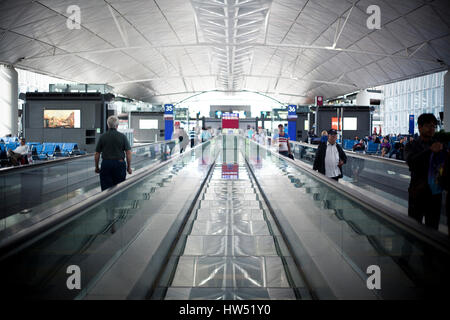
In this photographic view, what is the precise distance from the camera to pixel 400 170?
26.8 feet

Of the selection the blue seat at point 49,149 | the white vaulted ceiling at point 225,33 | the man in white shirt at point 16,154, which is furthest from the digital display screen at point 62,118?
the man in white shirt at point 16,154

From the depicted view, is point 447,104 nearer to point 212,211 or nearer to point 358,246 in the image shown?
point 212,211

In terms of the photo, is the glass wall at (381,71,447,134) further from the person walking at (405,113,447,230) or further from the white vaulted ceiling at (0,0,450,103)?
the person walking at (405,113,447,230)

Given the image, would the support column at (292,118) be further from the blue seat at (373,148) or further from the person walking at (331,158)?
the person walking at (331,158)

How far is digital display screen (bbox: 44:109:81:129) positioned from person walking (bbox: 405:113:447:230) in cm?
1952

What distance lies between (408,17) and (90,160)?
20.8 metres

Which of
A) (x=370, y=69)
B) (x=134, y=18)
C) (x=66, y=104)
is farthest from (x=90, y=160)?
(x=370, y=69)

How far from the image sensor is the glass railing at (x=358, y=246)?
9.45 feet

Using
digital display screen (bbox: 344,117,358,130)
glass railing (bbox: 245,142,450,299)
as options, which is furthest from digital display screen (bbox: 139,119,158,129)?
glass railing (bbox: 245,142,450,299)

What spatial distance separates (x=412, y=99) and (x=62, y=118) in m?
36.2

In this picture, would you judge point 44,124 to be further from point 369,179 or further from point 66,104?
point 369,179

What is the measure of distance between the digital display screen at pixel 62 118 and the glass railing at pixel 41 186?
11193mm

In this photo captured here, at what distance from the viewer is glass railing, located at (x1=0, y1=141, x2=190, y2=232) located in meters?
6.15

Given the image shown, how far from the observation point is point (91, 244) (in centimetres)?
433
